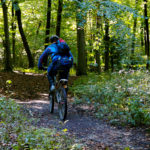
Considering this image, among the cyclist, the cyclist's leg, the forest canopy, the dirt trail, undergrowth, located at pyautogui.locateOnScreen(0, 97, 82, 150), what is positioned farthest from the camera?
the forest canopy

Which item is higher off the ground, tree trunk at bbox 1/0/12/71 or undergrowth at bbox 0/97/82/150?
tree trunk at bbox 1/0/12/71

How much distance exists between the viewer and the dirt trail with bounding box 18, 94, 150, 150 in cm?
424

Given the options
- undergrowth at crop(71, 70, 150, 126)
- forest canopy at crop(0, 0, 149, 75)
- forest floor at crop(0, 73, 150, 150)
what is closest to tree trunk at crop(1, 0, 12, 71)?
forest canopy at crop(0, 0, 149, 75)

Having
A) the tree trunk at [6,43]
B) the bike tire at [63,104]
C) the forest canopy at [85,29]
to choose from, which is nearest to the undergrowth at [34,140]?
the bike tire at [63,104]

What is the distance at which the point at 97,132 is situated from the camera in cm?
511

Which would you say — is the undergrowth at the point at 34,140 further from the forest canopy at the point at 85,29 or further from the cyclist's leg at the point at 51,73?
the forest canopy at the point at 85,29

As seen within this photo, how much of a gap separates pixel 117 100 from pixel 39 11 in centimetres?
1696

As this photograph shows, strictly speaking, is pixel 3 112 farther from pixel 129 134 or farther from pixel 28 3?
pixel 28 3

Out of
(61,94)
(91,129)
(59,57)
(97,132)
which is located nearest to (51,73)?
(59,57)

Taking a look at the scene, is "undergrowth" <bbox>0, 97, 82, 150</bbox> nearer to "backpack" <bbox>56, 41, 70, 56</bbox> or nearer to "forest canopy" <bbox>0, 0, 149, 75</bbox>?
"backpack" <bbox>56, 41, 70, 56</bbox>

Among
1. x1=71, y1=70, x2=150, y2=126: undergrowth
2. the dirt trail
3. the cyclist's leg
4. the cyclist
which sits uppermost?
the cyclist

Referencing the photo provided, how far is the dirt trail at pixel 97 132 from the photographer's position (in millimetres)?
4238

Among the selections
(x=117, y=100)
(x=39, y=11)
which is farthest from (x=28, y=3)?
(x=117, y=100)

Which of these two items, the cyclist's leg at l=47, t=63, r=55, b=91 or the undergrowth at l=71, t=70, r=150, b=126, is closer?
the undergrowth at l=71, t=70, r=150, b=126
